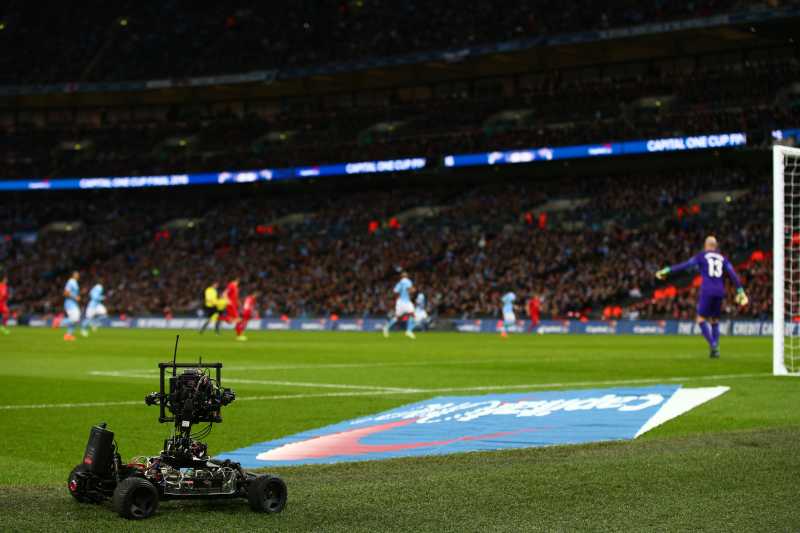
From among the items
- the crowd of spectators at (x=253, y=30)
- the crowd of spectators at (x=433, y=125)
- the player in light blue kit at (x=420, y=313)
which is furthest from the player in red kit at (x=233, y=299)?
the crowd of spectators at (x=253, y=30)

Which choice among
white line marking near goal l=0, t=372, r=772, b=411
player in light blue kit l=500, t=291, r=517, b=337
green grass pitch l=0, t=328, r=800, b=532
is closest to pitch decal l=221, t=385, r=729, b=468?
green grass pitch l=0, t=328, r=800, b=532

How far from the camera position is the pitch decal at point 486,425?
973cm

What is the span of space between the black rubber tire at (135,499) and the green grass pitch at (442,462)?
0.08 meters

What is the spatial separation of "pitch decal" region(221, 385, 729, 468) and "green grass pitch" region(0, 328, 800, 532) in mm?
421

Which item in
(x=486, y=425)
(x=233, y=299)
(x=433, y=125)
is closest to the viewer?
→ (x=486, y=425)

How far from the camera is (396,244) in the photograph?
60.3 metres

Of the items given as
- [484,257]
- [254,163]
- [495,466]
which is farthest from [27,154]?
[495,466]

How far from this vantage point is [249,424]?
39.1 ft

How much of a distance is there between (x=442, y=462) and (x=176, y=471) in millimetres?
2923

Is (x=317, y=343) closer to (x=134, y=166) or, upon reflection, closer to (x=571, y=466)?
(x=571, y=466)

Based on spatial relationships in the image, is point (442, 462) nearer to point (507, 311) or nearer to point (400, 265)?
point (507, 311)

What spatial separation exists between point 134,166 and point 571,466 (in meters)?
69.0

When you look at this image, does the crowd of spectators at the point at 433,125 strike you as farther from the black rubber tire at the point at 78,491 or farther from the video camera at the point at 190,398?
the black rubber tire at the point at 78,491

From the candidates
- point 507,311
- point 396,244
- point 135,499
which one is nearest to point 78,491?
point 135,499
